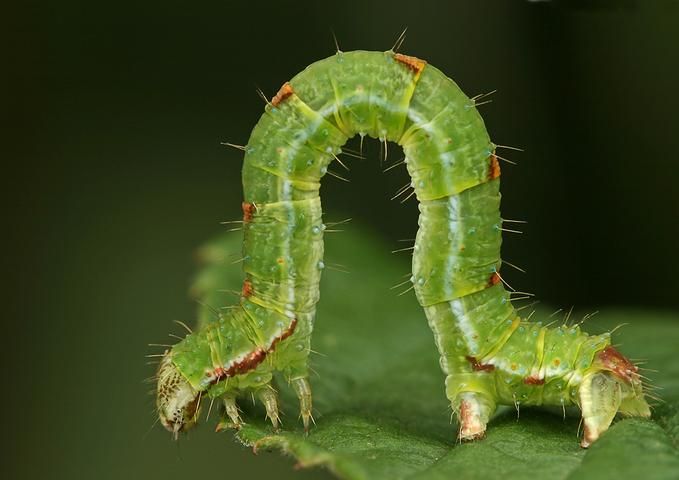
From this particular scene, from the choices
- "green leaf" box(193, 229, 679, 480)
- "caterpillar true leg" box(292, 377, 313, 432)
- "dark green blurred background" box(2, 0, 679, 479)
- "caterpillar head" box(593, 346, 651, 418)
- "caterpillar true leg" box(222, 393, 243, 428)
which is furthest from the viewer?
"dark green blurred background" box(2, 0, 679, 479)

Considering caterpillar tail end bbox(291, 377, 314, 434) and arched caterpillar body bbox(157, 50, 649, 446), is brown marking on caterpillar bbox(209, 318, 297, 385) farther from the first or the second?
caterpillar tail end bbox(291, 377, 314, 434)

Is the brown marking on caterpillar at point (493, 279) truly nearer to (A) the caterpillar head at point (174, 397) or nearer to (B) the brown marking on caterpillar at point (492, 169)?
(B) the brown marking on caterpillar at point (492, 169)

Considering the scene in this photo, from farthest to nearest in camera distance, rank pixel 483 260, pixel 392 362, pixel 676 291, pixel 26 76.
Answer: pixel 26 76
pixel 676 291
pixel 392 362
pixel 483 260

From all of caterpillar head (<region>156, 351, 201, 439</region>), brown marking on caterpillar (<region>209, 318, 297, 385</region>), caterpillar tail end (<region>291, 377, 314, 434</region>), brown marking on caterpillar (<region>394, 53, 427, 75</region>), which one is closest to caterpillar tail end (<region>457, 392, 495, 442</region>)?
caterpillar tail end (<region>291, 377, 314, 434</region>)

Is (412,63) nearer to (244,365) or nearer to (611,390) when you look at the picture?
(244,365)

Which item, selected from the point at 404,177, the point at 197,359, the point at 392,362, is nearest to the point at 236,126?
the point at 404,177

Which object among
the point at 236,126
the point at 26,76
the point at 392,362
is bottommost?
the point at 392,362

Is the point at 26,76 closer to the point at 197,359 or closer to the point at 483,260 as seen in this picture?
the point at 197,359
